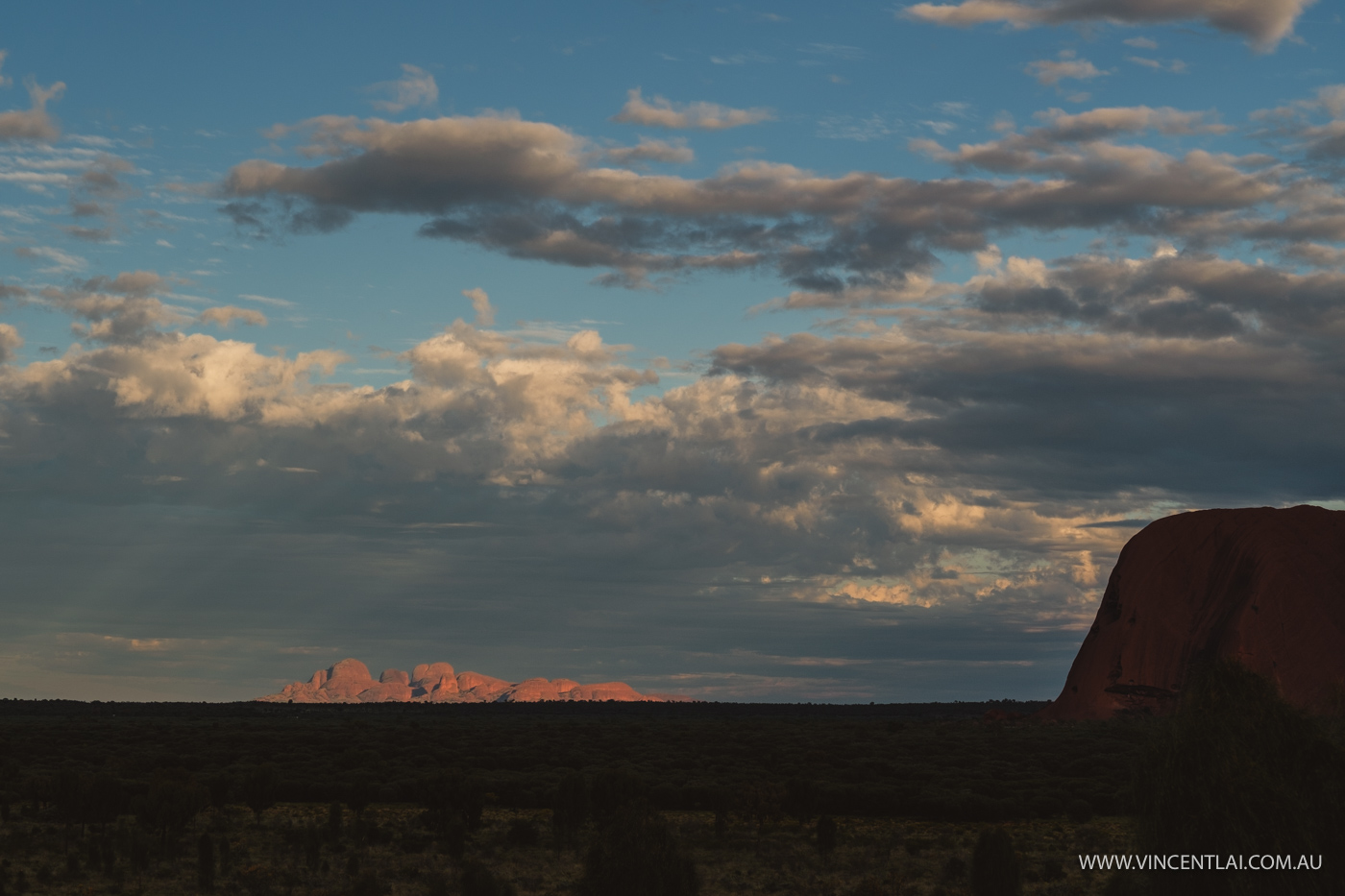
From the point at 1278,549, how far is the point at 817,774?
6799 cm

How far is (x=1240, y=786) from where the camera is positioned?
19766mm

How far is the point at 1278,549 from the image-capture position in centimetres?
10794

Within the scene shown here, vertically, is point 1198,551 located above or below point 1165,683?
above

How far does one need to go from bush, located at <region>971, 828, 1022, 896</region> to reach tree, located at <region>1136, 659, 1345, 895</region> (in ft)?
38.4

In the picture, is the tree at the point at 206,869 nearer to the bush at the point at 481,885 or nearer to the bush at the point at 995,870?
the bush at the point at 481,885

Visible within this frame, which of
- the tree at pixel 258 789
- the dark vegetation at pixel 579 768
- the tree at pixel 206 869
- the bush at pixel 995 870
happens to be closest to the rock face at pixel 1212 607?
the dark vegetation at pixel 579 768

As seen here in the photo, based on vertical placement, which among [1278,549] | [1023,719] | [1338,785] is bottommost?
[1023,719]

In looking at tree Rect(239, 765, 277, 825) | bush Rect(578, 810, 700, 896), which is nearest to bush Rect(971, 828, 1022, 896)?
bush Rect(578, 810, 700, 896)

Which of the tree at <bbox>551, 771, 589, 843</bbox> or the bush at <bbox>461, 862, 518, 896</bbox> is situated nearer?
the bush at <bbox>461, 862, 518, 896</bbox>

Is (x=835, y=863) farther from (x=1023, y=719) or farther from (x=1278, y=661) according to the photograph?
(x=1023, y=719)

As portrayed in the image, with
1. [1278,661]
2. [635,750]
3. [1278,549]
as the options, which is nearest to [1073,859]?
[635,750]

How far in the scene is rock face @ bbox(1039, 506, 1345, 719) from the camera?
330 ft

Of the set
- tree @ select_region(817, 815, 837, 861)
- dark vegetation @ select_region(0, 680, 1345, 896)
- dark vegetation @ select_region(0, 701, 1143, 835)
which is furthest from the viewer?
dark vegetation @ select_region(0, 701, 1143, 835)

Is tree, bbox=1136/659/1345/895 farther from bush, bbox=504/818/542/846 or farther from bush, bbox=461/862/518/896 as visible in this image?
bush, bbox=504/818/542/846
